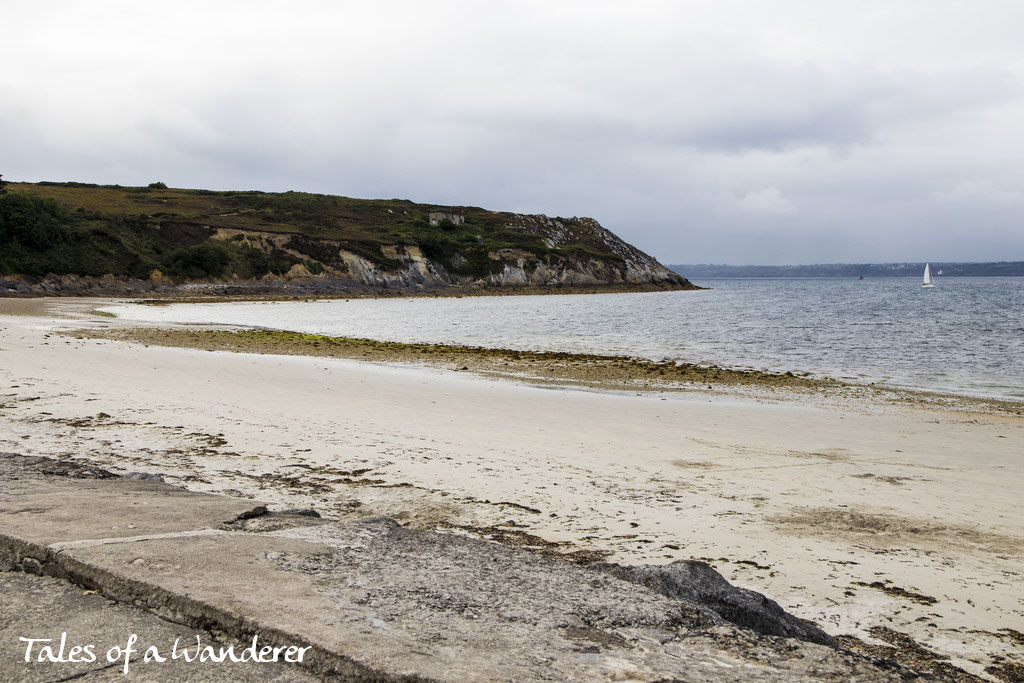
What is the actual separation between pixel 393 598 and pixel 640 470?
5.42 m

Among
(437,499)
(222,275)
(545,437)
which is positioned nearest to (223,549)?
(437,499)

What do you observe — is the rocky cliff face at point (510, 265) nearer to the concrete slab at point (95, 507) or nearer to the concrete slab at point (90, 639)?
the concrete slab at point (95, 507)

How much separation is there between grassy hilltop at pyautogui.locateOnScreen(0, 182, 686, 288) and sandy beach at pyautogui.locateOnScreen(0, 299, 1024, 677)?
62.3 meters

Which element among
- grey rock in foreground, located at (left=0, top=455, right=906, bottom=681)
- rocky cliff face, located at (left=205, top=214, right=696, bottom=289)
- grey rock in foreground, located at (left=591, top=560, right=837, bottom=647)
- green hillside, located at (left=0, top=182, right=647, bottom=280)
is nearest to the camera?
grey rock in foreground, located at (left=0, top=455, right=906, bottom=681)

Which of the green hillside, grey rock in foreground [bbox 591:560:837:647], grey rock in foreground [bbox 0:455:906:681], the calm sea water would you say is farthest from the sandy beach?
the green hillside

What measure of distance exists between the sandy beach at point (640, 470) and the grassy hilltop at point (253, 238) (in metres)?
62.3

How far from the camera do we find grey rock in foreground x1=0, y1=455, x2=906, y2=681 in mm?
2955

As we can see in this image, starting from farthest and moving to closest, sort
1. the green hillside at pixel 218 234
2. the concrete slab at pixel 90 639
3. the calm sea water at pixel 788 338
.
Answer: the green hillside at pixel 218 234 < the calm sea water at pixel 788 338 < the concrete slab at pixel 90 639

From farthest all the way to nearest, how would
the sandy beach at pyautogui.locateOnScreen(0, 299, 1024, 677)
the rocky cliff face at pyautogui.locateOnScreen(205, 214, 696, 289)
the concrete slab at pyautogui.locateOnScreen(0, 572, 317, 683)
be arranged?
the rocky cliff face at pyautogui.locateOnScreen(205, 214, 696, 289), the sandy beach at pyautogui.locateOnScreen(0, 299, 1024, 677), the concrete slab at pyautogui.locateOnScreen(0, 572, 317, 683)

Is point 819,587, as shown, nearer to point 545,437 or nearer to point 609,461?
point 609,461

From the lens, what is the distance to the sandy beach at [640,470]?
5.12 metres

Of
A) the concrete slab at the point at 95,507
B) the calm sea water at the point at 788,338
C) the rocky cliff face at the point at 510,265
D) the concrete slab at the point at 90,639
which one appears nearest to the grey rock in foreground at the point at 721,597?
the concrete slab at the point at 90,639

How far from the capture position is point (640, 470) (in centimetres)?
852

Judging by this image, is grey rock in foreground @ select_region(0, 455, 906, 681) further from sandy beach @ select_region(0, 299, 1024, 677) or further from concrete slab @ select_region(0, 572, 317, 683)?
sandy beach @ select_region(0, 299, 1024, 677)
